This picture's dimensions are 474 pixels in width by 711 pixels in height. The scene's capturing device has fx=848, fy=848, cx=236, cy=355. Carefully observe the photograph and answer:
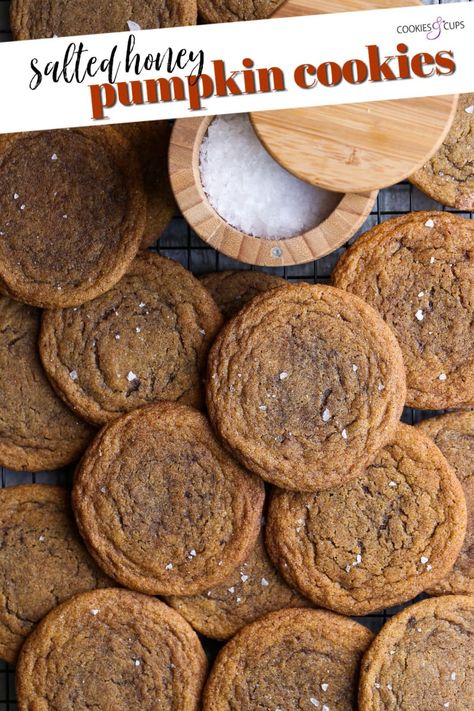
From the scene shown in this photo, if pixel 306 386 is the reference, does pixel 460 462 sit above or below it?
below

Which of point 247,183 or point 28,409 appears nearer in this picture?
point 247,183

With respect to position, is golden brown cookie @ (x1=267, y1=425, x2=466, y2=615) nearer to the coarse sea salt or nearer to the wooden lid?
the coarse sea salt

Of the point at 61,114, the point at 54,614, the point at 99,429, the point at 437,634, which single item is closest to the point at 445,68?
the point at 61,114

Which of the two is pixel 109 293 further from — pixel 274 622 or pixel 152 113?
pixel 274 622

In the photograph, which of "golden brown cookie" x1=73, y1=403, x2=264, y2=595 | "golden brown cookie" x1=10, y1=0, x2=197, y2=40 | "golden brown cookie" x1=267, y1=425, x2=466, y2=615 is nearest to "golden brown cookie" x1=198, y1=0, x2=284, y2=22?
"golden brown cookie" x1=10, y1=0, x2=197, y2=40

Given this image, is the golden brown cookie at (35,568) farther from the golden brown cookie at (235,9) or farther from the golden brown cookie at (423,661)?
the golden brown cookie at (235,9)

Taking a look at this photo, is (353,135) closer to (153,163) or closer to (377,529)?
(153,163)

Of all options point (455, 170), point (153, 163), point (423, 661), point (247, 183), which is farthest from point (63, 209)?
point (423, 661)

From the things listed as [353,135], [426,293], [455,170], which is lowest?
[426,293]
